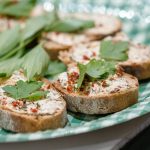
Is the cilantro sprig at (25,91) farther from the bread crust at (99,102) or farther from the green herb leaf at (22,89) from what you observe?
the bread crust at (99,102)

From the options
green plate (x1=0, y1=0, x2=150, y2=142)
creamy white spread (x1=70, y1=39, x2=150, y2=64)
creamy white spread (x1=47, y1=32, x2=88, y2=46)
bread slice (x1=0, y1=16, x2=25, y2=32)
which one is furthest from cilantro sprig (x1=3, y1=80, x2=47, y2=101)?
bread slice (x1=0, y1=16, x2=25, y2=32)

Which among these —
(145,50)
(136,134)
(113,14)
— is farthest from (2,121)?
(113,14)

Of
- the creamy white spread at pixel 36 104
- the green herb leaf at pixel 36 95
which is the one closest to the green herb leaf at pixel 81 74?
the creamy white spread at pixel 36 104

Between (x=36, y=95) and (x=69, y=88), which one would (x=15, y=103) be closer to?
(x=36, y=95)

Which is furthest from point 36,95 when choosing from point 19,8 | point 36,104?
point 19,8

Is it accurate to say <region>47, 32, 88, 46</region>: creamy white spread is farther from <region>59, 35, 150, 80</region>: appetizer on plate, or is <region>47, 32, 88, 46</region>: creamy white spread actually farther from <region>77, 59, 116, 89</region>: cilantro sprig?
<region>77, 59, 116, 89</region>: cilantro sprig

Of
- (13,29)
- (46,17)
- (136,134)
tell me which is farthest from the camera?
(46,17)

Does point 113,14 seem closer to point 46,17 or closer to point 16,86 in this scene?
point 46,17
